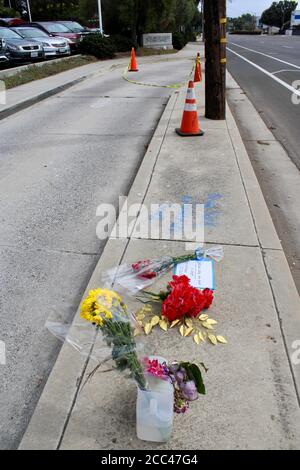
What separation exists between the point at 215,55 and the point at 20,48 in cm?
1113

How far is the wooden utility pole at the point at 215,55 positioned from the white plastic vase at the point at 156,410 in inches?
270

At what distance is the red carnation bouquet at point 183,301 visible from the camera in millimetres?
2705

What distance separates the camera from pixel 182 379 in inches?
79.9

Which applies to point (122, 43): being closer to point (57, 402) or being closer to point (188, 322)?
point (188, 322)

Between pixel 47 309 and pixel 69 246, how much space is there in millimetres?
952

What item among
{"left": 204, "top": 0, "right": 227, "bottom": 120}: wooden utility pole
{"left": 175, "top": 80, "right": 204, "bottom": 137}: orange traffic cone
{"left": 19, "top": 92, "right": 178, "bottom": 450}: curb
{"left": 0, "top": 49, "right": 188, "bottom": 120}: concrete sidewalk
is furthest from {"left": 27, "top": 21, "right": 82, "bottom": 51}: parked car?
{"left": 19, "top": 92, "right": 178, "bottom": 450}: curb

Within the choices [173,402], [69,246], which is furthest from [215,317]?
[69,246]

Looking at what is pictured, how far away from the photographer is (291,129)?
324 inches

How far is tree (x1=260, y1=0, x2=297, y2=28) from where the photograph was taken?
5276 inches

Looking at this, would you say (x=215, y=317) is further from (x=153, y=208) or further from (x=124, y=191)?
(x=124, y=191)

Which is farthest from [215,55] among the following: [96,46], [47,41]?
[96,46]

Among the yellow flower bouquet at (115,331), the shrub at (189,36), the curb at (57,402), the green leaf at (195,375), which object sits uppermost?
the shrub at (189,36)

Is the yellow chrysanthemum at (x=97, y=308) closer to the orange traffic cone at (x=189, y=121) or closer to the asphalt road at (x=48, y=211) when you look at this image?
the asphalt road at (x=48, y=211)

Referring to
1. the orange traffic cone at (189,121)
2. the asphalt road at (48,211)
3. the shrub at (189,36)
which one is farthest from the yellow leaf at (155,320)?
the shrub at (189,36)
